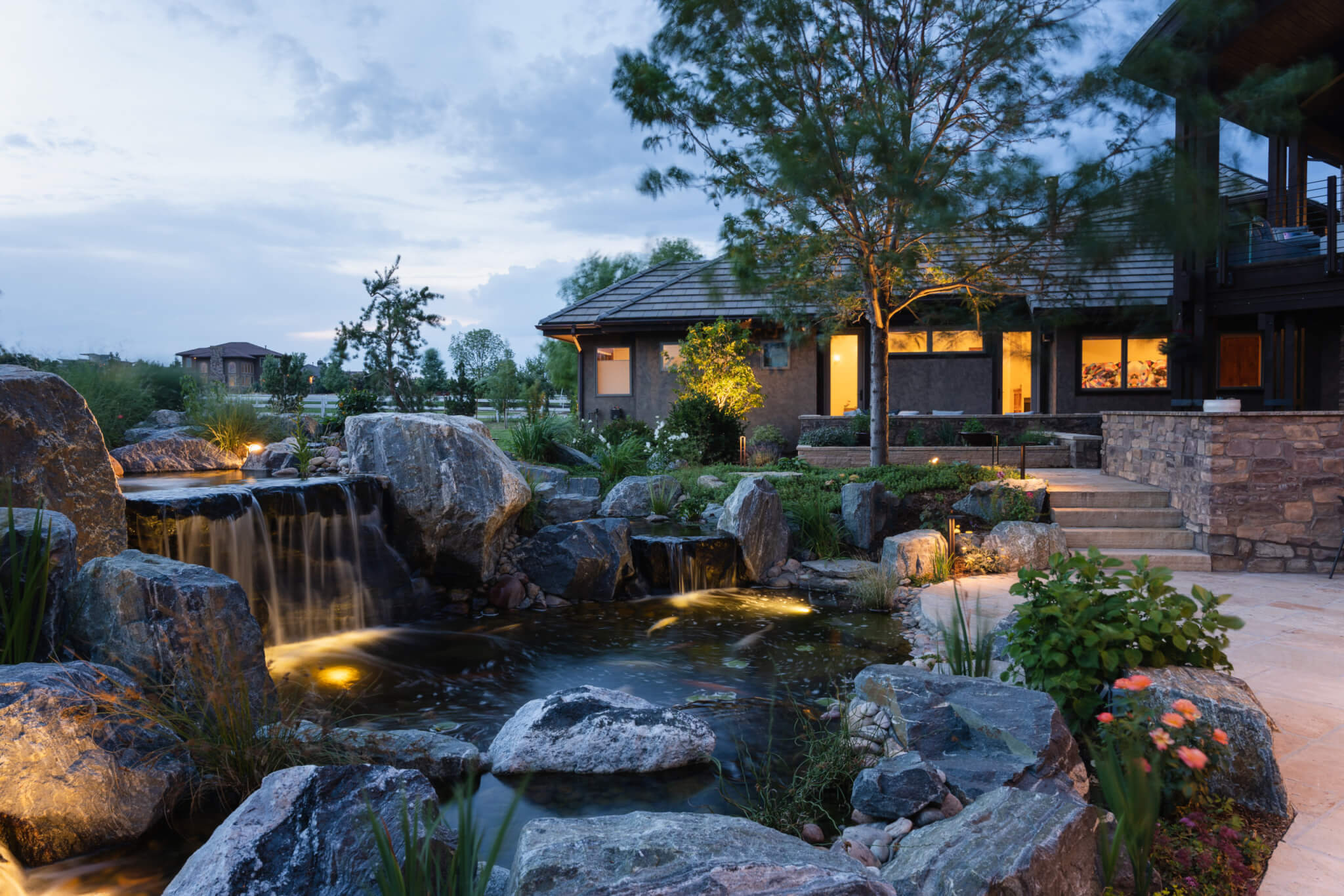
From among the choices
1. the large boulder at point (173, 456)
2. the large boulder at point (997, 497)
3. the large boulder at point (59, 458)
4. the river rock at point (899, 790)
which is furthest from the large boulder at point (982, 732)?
the large boulder at point (173, 456)

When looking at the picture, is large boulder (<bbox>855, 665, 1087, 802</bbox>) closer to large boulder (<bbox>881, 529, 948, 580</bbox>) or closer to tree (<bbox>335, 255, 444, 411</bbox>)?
large boulder (<bbox>881, 529, 948, 580</bbox>)

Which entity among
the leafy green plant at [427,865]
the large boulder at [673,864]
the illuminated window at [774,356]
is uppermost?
the illuminated window at [774,356]

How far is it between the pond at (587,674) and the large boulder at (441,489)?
661 mm

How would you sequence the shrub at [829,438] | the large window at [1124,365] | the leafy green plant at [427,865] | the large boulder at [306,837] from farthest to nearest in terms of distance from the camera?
the large window at [1124,365] → the shrub at [829,438] → the large boulder at [306,837] → the leafy green plant at [427,865]

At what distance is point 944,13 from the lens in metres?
8.59

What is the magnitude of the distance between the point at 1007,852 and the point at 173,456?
41.7ft

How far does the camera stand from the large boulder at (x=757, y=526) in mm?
8211

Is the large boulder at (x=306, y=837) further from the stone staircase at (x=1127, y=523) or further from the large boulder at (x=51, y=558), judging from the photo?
the stone staircase at (x=1127, y=523)

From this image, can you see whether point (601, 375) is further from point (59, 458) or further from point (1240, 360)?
point (59, 458)

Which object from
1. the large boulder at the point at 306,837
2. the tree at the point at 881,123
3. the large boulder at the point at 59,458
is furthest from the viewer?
the tree at the point at 881,123

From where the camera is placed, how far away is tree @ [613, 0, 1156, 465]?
816 centimetres

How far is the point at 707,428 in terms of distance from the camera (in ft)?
43.2

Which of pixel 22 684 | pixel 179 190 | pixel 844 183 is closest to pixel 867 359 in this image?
pixel 844 183

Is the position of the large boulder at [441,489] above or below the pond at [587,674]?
above
